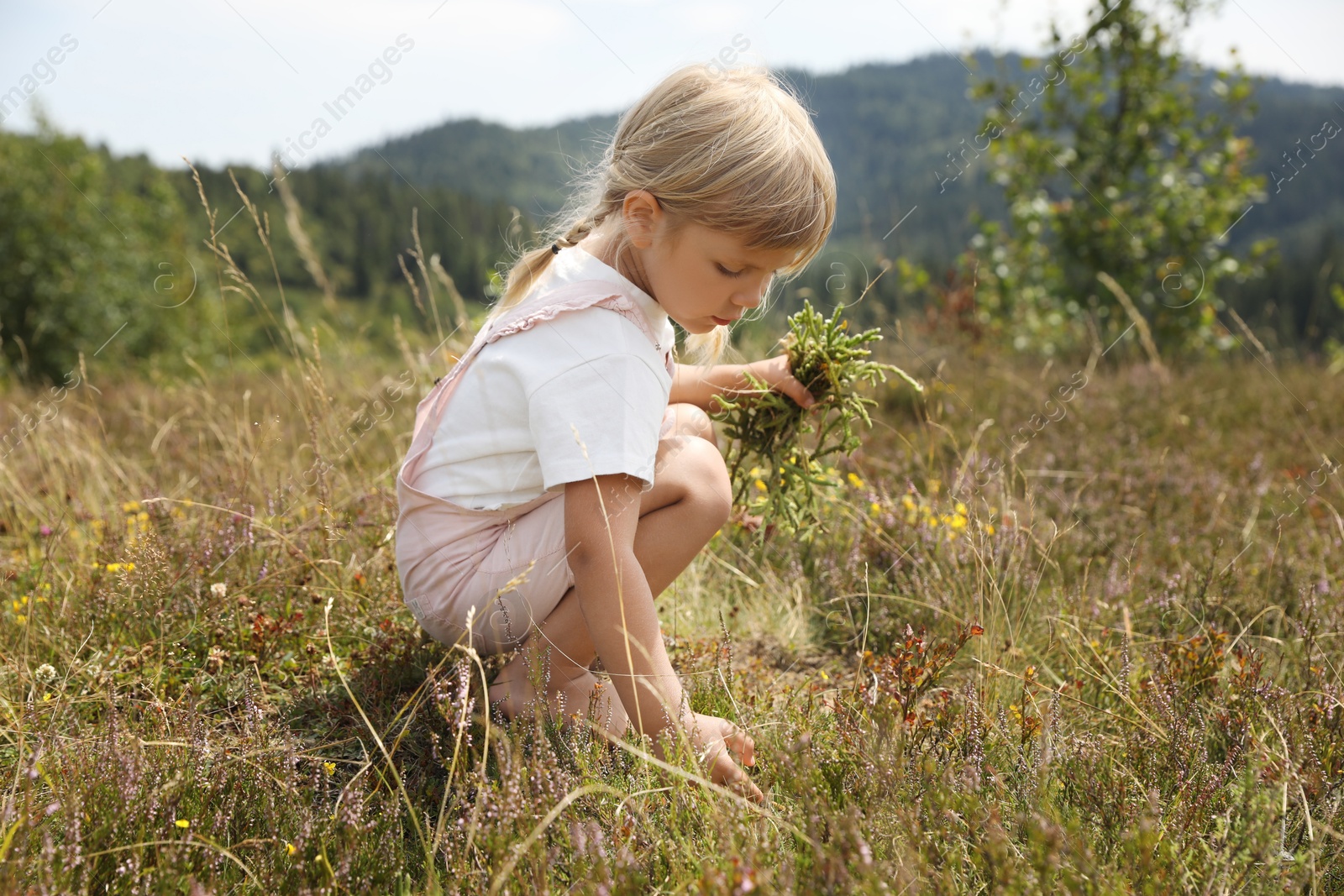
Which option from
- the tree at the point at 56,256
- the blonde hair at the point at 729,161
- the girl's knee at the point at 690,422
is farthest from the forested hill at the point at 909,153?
the blonde hair at the point at 729,161

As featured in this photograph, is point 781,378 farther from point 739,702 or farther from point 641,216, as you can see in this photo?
point 739,702

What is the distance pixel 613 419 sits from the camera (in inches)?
63.9

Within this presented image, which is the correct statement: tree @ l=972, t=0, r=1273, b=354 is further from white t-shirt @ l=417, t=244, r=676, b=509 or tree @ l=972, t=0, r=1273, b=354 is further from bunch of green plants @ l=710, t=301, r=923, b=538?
white t-shirt @ l=417, t=244, r=676, b=509

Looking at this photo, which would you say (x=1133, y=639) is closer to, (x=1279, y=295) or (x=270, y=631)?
(x=270, y=631)

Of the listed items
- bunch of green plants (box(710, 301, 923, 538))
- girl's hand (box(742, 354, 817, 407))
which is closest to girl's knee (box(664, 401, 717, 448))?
bunch of green plants (box(710, 301, 923, 538))

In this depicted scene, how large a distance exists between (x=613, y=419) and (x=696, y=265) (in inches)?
15.4

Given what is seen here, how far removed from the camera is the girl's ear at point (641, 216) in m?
1.75

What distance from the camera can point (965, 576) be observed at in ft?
Answer: 8.00

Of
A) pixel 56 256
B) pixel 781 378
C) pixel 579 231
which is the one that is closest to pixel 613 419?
pixel 579 231

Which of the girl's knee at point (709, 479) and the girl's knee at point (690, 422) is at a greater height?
the girl's knee at point (690, 422)

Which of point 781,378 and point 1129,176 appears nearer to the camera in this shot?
point 781,378

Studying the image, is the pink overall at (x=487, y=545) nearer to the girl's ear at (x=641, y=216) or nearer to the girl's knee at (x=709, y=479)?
the girl's ear at (x=641, y=216)

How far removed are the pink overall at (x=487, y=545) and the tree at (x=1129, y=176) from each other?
5889 mm

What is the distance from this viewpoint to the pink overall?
5.92 feet
